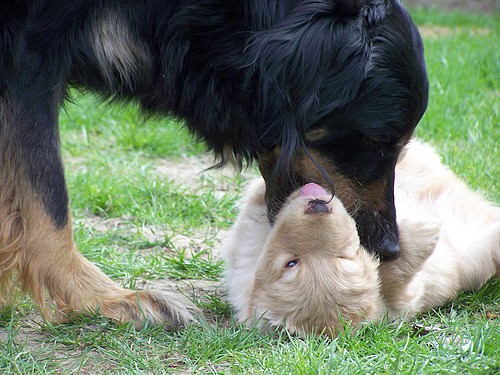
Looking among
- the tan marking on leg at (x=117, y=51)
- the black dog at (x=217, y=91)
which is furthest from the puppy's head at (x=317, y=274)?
the tan marking on leg at (x=117, y=51)

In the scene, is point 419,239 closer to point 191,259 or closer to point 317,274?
point 317,274

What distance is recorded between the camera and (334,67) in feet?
8.37

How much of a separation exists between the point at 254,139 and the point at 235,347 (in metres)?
0.79

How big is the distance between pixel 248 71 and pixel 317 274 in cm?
77

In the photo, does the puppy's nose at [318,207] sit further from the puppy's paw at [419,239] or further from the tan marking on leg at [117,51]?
the tan marking on leg at [117,51]

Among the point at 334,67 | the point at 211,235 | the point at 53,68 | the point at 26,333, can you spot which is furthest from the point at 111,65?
→ the point at 211,235

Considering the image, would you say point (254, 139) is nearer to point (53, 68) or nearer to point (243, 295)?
point (243, 295)

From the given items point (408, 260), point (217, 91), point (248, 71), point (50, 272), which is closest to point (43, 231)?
point (50, 272)

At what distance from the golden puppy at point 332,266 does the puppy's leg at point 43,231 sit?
0.36 m

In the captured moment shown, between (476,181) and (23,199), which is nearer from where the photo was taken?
(23,199)

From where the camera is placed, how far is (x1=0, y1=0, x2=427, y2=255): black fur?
256 cm

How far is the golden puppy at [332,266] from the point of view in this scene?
2.56 metres

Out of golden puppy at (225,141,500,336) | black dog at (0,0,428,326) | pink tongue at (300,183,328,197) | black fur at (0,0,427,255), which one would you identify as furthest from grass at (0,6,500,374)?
pink tongue at (300,183,328,197)

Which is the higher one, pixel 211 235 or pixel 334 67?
pixel 334 67
